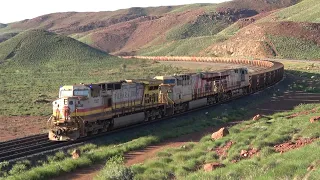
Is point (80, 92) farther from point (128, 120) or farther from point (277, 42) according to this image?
point (277, 42)

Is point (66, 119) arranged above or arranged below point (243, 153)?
above

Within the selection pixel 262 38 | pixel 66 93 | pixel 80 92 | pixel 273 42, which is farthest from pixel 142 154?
pixel 262 38

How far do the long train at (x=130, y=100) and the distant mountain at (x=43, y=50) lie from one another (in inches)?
2954

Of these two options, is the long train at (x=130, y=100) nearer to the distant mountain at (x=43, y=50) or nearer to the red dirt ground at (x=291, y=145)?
the red dirt ground at (x=291, y=145)

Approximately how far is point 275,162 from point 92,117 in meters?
15.1

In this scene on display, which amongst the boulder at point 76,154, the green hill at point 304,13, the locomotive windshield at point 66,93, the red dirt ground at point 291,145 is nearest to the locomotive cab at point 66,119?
the locomotive windshield at point 66,93

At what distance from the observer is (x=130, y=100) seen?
3084 centimetres

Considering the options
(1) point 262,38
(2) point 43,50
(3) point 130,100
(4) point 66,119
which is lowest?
(4) point 66,119

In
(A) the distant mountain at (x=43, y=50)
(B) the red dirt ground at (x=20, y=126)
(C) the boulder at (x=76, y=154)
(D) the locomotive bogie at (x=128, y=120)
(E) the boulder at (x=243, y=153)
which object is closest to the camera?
(E) the boulder at (x=243, y=153)

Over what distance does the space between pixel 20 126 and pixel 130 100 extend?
1185 centimetres

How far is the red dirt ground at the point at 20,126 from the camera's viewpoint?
31898mm

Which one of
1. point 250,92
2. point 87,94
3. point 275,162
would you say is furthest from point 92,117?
point 250,92

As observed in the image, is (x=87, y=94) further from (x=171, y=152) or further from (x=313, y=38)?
(x=313, y=38)

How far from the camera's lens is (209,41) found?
14425cm
